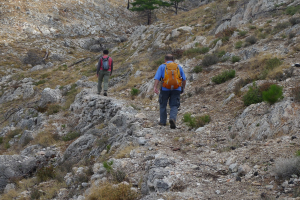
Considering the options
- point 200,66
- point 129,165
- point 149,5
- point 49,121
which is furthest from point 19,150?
point 149,5

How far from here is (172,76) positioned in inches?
253

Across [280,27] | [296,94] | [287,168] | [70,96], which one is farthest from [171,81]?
[280,27]

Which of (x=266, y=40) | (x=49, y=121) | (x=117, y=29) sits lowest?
(x=49, y=121)

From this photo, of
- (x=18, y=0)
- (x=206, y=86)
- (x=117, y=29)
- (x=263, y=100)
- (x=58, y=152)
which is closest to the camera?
(x=263, y=100)

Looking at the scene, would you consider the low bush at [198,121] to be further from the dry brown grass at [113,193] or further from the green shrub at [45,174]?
the green shrub at [45,174]

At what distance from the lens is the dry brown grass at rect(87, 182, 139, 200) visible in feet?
12.8

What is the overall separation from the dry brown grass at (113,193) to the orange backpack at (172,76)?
316 centimetres

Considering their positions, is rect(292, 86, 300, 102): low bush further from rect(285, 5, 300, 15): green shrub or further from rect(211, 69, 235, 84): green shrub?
rect(285, 5, 300, 15): green shrub

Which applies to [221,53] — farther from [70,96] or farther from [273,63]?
[70,96]

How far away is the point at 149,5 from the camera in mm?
41000

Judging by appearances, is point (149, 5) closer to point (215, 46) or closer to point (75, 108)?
point (215, 46)

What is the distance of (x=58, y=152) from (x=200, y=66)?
789 centimetres

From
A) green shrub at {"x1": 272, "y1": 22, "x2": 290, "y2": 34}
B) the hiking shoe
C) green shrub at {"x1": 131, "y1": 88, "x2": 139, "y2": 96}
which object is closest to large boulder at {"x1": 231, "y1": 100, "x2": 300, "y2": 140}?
the hiking shoe

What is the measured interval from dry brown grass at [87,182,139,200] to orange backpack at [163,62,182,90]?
Result: 3.16 meters
